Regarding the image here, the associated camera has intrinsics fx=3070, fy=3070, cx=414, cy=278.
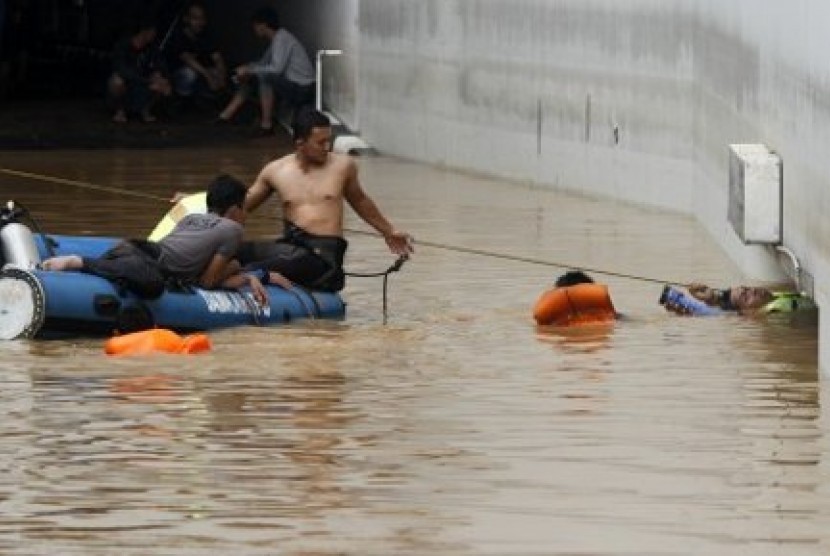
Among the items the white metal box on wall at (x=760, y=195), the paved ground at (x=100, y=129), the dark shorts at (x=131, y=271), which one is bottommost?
the paved ground at (x=100, y=129)

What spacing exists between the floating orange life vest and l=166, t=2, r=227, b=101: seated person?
55.1ft

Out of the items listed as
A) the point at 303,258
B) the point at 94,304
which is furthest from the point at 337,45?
the point at 94,304

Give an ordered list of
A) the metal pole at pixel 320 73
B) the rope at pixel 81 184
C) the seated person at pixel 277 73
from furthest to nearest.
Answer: the metal pole at pixel 320 73
the seated person at pixel 277 73
the rope at pixel 81 184

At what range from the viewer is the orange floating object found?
15711 mm

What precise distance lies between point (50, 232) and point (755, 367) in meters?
8.08

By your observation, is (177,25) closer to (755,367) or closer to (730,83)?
(730,83)

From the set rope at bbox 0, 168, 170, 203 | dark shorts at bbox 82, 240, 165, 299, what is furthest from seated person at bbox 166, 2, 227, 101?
dark shorts at bbox 82, 240, 165, 299

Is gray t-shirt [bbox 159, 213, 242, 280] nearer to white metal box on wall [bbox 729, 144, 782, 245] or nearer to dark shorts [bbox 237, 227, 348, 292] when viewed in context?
dark shorts [bbox 237, 227, 348, 292]

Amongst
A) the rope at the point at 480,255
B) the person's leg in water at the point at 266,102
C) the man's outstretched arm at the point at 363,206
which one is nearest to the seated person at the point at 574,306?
the rope at the point at 480,255

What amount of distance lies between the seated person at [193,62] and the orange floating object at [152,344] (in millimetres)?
17830

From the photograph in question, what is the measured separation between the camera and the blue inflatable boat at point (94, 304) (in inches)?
633

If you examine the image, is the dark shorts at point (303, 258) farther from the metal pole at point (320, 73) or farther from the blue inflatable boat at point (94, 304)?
the metal pole at point (320, 73)

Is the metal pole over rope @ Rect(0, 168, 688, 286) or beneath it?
over

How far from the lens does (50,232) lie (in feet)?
72.4
